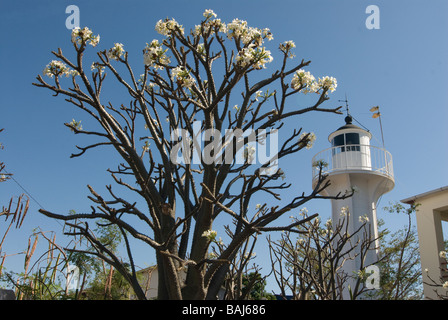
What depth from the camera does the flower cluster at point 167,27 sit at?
→ 398 cm

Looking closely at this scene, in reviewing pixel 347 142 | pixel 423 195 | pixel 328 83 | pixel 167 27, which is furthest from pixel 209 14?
pixel 347 142

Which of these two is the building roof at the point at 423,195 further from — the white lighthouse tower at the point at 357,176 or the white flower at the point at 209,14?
A: the white flower at the point at 209,14

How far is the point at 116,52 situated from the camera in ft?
14.3

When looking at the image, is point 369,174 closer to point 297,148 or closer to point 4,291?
point 297,148

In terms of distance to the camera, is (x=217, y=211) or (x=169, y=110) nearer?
(x=217, y=211)

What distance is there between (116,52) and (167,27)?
69 cm

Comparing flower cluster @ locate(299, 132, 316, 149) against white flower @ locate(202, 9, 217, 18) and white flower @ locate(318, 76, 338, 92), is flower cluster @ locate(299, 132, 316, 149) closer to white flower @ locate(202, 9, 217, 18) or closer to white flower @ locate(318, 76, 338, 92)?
white flower @ locate(318, 76, 338, 92)

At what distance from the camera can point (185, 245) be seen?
3.91m

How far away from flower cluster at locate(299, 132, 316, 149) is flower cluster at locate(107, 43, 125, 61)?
2.03 m

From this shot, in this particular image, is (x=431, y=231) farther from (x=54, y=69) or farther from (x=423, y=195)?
(x=54, y=69)

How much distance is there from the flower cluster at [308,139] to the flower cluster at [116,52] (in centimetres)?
203
